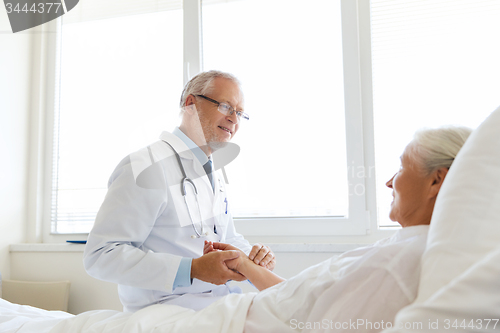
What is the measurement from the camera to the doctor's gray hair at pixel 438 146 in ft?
3.15

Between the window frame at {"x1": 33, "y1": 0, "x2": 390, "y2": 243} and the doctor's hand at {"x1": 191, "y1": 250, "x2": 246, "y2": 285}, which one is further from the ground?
the window frame at {"x1": 33, "y1": 0, "x2": 390, "y2": 243}

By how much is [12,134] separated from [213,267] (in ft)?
6.82

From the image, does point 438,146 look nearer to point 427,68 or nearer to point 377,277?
point 377,277

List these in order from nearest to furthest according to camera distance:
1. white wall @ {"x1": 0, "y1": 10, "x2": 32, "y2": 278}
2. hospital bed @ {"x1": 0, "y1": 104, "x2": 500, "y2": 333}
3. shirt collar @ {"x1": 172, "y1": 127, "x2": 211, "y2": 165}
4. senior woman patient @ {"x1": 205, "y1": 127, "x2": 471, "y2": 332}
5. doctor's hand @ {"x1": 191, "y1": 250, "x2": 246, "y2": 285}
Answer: hospital bed @ {"x1": 0, "y1": 104, "x2": 500, "y2": 333}
senior woman patient @ {"x1": 205, "y1": 127, "x2": 471, "y2": 332}
doctor's hand @ {"x1": 191, "y1": 250, "x2": 246, "y2": 285}
shirt collar @ {"x1": 172, "y1": 127, "x2": 211, "y2": 165}
white wall @ {"x1": 0, "y1": 10, "x2": 32, "y2": 278}

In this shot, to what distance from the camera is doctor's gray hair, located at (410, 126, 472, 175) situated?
37.8 inches

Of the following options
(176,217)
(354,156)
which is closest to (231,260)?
(176,217)

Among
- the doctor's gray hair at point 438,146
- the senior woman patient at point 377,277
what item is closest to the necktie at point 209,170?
the senior woman patient at point 377,277

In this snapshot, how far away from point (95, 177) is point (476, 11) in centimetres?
251

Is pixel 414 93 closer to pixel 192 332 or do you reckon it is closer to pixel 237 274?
pixel 237 274

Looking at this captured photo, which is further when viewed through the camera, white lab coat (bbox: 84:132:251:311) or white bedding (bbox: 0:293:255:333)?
white lab coat (bbox: 84:132:251:311)

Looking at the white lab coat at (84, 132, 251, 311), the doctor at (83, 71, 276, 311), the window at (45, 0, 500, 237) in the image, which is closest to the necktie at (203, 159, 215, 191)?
the doctor at (83, 71, 276, 311)

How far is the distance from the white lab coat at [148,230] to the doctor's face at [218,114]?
0.52 ft

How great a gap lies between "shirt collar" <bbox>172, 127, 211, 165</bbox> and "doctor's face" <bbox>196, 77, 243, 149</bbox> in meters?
0.06

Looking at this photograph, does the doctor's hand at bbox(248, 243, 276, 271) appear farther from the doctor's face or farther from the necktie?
the doctor's face
